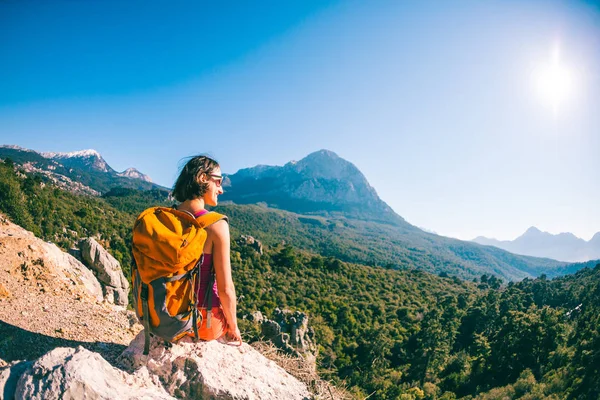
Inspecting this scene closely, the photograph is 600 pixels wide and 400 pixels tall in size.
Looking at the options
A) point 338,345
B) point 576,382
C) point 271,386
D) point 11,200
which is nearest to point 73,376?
point 271,386

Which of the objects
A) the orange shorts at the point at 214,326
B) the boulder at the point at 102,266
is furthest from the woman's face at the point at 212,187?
the boulder at the point at 102,266

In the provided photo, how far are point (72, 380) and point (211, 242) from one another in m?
1.34

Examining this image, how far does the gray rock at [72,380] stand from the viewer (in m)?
2.01

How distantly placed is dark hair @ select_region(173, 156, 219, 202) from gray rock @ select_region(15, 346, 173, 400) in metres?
1.51

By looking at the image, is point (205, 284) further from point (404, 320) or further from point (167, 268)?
point (404, 320)

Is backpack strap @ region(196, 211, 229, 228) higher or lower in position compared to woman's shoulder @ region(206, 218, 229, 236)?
higher

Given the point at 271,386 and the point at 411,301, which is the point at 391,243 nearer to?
the point at 411,301

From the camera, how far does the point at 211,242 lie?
8.86ft

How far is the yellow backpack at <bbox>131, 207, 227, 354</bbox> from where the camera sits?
239 cm

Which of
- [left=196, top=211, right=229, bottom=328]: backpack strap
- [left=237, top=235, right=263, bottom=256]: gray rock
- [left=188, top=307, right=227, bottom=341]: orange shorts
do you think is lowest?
[left=237, top=235, right=263, bottom=256]: gray rock

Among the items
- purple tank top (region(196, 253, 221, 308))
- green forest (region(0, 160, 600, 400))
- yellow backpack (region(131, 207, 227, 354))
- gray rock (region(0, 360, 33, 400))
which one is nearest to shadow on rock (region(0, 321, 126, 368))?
gray rock (region(0, 360, 33, 400))

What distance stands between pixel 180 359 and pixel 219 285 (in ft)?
2.74

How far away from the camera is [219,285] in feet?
9.15

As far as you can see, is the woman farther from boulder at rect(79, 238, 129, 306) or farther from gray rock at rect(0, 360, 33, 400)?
boulder at rect(79, 238, 129, 306)
